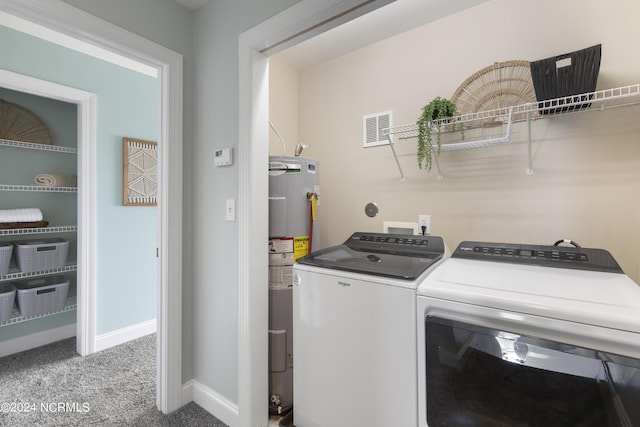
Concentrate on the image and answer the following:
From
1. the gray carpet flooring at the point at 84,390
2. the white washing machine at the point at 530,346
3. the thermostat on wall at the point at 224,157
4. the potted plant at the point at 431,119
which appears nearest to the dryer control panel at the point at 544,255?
the white washing machine at the point at 530,346

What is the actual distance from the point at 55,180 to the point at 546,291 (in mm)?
3377

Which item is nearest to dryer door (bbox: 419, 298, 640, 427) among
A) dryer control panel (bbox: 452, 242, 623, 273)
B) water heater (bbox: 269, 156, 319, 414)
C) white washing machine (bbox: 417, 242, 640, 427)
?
white washing machine (bbox: 417, 242, 640, 427)

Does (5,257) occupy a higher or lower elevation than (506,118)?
lower

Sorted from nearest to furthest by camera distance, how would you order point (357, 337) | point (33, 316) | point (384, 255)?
point (357, 337) → point (384, 255) → point (33, 316)

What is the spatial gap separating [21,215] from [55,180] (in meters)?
0.38

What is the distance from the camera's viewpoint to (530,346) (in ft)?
2.94

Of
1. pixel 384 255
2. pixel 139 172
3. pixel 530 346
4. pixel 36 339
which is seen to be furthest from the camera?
pixel 139 172

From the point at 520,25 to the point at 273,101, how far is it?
5.48ft

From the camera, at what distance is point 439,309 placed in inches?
41.8

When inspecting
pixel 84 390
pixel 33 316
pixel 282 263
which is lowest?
pixel 84 390

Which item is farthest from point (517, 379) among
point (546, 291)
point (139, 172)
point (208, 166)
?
point (139, 172)

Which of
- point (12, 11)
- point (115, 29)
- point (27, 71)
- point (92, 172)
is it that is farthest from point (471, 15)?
point (27, 71)

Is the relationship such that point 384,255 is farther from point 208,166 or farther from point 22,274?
point 22,274

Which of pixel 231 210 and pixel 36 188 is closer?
pixel 231 210
